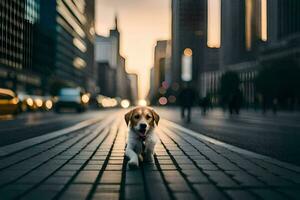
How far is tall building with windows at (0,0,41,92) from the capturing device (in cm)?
7575

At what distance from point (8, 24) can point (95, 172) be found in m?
78.8

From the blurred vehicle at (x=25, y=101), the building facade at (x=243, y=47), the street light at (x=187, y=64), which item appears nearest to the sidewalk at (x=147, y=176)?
the blurred vehicle at (x=25, y=101)

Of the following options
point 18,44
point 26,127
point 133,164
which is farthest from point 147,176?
point 18,44

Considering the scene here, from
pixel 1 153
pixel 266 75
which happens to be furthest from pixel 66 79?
pixel 1 153

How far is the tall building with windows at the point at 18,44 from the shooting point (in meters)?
75.8

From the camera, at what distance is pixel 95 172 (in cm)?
549

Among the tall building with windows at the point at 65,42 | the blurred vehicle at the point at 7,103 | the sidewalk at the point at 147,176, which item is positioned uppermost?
the tall building with windows at the point at 65,42

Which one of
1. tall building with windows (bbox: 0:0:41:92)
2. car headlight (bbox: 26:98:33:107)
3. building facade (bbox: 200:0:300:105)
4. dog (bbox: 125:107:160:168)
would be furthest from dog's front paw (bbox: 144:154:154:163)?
building facade (bbox: 200:0:300:105)

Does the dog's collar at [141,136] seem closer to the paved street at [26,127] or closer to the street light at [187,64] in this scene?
the paved street at [26,127]

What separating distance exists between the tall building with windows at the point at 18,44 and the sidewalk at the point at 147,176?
232 feet

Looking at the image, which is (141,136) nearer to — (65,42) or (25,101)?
(25,101)

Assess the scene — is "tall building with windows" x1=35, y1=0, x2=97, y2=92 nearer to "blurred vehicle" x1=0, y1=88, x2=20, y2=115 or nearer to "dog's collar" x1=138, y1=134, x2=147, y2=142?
"blurred vehicle" x1=0, y1=88, x2=20, y2=115

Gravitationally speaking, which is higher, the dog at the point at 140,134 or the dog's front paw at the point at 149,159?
the dog at the point at 140,134

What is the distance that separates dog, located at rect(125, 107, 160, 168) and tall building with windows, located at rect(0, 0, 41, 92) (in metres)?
71.4
